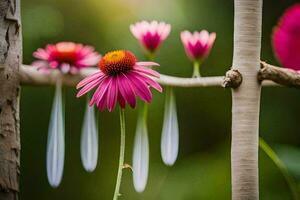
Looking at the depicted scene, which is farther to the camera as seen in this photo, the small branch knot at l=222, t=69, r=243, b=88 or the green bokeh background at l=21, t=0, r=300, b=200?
the green bokeh background at l=21, t=0, r=300, b=200

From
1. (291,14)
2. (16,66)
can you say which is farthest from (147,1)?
(16,66)

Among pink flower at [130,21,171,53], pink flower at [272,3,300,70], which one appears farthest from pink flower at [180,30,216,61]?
pink flower at [272,3,300,70]

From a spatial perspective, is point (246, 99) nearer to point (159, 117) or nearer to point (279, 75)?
point (279, 75)

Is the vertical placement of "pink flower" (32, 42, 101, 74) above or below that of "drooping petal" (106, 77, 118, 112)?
above

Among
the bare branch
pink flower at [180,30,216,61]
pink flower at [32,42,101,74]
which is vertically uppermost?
pink flower at [180,30,216,61]

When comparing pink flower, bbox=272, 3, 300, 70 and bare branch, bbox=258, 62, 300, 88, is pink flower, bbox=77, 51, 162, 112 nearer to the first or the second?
bare branch, bbox=258, 62, 300, 88

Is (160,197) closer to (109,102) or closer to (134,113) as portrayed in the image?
(134,113)
